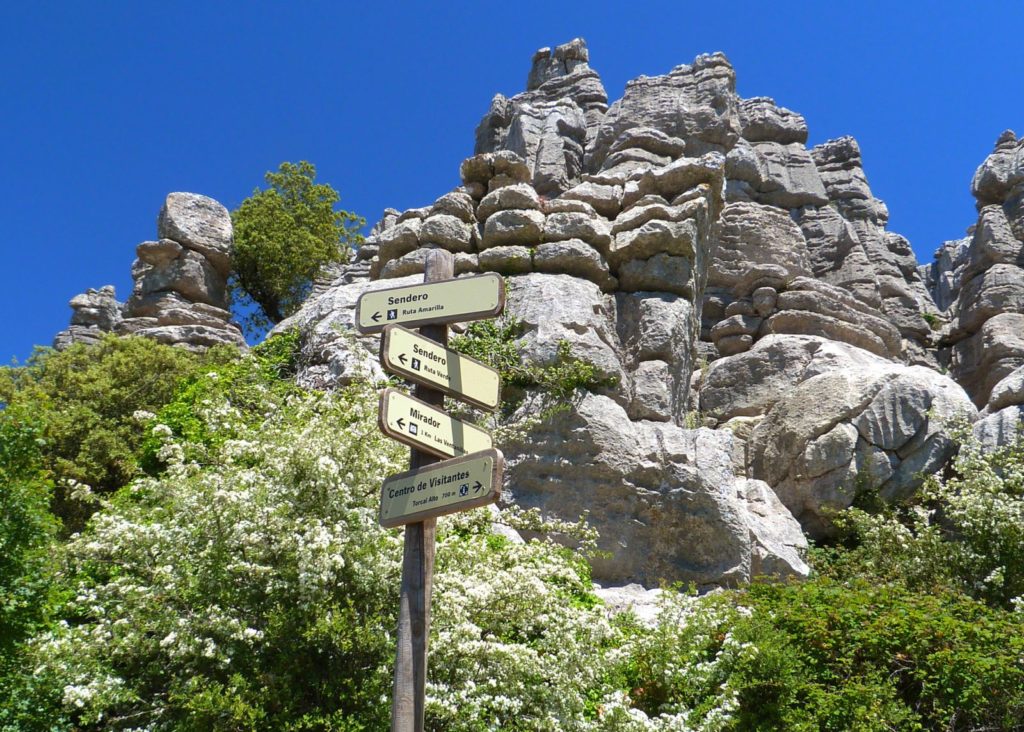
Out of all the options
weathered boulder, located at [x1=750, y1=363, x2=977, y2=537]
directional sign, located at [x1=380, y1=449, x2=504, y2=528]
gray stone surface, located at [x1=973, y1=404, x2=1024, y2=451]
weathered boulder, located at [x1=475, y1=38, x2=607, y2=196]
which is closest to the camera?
directional sign, located at [x1=380, y1=449, x2=504, y2=528]

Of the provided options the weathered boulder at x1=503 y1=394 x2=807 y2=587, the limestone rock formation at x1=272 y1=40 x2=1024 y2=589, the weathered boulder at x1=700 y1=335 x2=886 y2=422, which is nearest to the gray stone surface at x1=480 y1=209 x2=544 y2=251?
the limestone rock formation at x1=272 y1=40 x2=1024 y2=589

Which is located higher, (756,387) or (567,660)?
(756,387)

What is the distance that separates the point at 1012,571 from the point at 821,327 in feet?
41.3

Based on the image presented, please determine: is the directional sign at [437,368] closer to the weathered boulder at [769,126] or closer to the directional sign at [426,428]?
the directional sign at [426,428]

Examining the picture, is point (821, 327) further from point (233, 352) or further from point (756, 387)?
point (233, 352)

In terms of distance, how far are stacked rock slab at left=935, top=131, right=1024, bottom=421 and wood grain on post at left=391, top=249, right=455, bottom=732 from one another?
82.8ft

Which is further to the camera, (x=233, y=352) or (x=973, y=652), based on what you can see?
(x=233, y=352)

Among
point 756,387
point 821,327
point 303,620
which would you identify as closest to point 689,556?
point 303,620

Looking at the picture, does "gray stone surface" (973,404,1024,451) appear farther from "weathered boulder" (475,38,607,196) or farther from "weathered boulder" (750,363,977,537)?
"weathered boulder" (475,38,607,196)

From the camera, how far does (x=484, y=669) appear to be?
283 inches

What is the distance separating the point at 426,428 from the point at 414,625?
3.74ft

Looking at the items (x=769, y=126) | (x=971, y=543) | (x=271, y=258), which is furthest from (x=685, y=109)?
(x=971, y=543)

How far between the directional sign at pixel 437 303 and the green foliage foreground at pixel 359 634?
1801 mm

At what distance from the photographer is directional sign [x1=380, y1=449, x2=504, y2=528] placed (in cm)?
530
